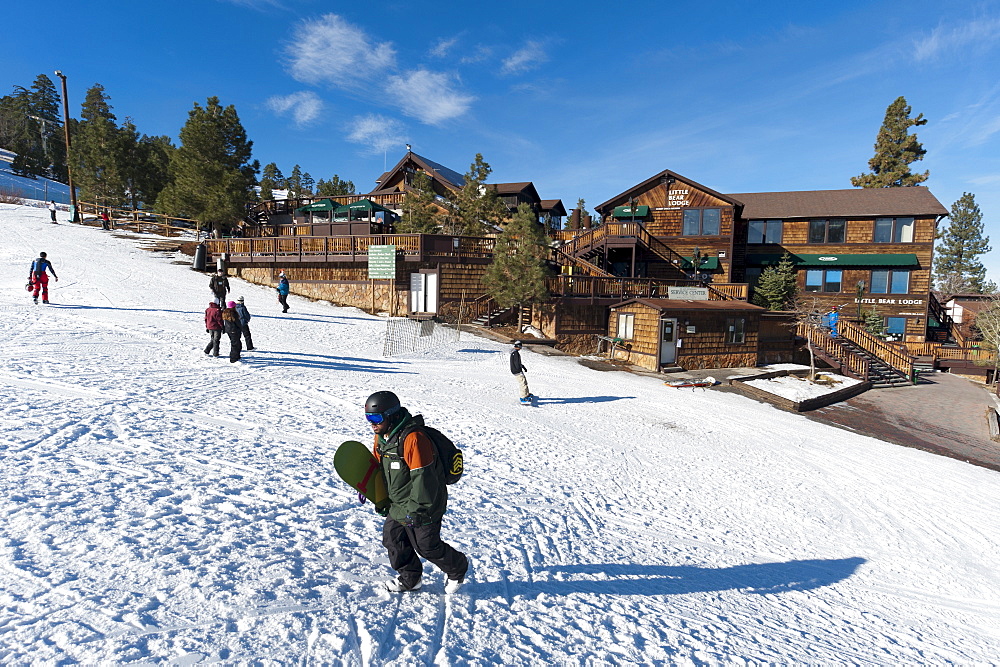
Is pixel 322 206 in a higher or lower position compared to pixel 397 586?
higher

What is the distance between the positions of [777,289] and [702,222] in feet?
20.6

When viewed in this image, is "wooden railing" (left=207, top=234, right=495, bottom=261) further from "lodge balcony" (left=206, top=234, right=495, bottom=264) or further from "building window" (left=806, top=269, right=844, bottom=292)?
"building window" (left=806, top=269, right=844, bottom=292)

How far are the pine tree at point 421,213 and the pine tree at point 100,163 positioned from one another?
3393 centimetres

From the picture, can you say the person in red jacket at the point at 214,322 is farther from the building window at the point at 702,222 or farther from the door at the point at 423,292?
the building window at the point at 702,222

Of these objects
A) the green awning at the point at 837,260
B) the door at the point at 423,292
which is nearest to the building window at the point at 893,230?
the green awning at the point at 837,260

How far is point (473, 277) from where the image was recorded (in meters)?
23.4

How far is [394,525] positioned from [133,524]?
275 centimetres

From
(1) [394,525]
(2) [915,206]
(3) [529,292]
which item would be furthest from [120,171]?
(2) [915,206]

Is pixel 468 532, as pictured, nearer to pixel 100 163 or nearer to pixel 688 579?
pixel 688 579

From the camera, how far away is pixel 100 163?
42.3m

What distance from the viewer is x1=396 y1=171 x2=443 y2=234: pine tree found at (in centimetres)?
2775

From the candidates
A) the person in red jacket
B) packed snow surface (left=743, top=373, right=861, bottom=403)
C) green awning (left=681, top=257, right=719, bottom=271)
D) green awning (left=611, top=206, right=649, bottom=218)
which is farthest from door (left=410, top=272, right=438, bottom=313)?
green awning (left=681, top=257, right=719, bottom=271)

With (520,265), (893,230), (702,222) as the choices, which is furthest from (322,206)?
(893,230)

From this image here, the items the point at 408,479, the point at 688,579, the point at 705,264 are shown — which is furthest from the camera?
the point at 705,264
